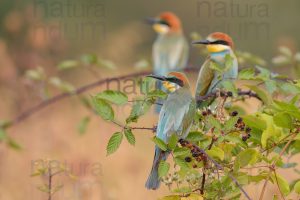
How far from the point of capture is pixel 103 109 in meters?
1.52

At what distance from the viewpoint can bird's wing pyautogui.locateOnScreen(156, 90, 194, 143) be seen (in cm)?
163

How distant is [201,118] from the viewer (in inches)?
65.7

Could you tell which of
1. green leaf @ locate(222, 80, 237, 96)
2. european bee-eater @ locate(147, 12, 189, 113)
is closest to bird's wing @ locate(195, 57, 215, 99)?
green leaf @ locate(222, 80, 237, 96)

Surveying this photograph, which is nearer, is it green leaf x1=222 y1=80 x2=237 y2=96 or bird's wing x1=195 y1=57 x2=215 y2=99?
green leaf x1=222 y1=80 x2=237 y2=96

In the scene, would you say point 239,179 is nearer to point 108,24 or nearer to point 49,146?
point 49,146

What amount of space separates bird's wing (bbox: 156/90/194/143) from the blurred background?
593mm

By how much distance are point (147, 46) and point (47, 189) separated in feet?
24.9

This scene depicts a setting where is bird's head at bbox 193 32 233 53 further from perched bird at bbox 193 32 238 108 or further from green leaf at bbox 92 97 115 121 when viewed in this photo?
green leaf at bbox 92 97 115 121

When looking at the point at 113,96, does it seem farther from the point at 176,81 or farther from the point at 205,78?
the point at 205,78

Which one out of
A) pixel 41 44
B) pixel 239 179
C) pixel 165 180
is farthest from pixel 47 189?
pixel 41 44

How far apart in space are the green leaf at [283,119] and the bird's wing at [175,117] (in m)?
0.19

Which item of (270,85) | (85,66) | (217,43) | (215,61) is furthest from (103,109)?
(85,66)

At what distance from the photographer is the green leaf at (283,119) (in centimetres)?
152

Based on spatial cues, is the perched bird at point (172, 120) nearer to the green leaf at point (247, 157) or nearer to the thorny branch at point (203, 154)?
the thorny branch at point (203, 154)
